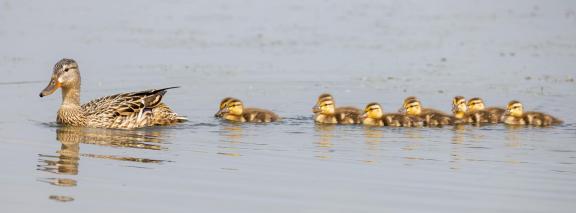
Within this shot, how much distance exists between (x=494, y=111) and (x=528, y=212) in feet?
16.5

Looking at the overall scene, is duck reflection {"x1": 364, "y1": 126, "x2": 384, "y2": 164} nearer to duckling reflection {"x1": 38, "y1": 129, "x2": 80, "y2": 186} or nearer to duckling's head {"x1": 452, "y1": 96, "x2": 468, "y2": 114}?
duckling's head {"x1": 452, "y1": 96, "x2": 468, "y2": 114}

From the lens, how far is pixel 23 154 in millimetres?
9820

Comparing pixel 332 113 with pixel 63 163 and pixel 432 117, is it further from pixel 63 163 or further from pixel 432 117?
pixel 63 163

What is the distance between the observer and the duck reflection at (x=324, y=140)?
1022 cm

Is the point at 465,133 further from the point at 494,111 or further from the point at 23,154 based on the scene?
the point at 23,154

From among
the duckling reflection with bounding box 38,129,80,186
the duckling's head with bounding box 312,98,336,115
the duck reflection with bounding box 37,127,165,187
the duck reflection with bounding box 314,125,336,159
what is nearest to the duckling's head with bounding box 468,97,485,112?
the duckling's head with bounding box 312,98,336,115

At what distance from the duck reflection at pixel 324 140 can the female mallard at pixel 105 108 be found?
5.19 ft

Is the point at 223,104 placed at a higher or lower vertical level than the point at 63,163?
higher

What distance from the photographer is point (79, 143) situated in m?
10.7

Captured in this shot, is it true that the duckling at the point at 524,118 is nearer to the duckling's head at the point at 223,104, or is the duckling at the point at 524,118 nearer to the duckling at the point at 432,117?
the duckling at the point at 432,117

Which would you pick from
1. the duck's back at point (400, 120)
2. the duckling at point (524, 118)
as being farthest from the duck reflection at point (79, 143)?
the duckling at point (524, 118)

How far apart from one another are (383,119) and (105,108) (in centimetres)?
293

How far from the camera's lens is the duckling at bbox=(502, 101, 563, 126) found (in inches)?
489

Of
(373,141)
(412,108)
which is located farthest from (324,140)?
(412,108)
